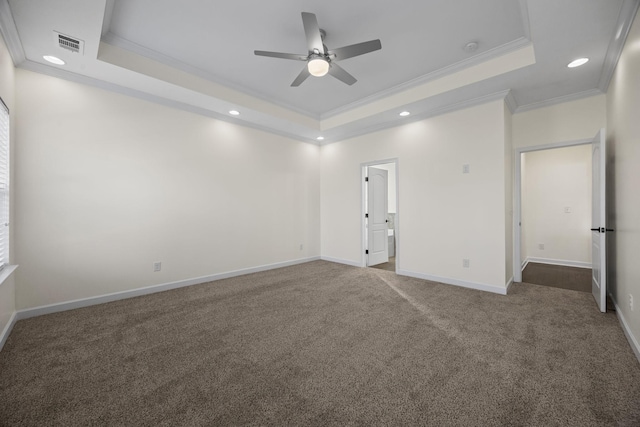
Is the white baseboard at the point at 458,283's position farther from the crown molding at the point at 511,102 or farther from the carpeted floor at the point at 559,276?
the crown molding at the point at 511,102

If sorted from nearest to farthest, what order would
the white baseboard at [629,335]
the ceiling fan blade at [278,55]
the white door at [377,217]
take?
1. the white baseboard at [629,335]
2. the ceiling fan blade at [278,55]
3. the white door at [377,217]

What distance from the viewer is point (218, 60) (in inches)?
131

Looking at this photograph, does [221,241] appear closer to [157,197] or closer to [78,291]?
[157,197]

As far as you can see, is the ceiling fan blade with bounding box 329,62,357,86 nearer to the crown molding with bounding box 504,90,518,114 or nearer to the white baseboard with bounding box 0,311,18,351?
the crown molding with bounding box 504,90,518,114

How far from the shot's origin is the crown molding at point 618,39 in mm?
2113

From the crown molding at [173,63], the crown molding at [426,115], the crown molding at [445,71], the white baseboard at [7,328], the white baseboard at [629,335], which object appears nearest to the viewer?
the white baseboard at [629,335]

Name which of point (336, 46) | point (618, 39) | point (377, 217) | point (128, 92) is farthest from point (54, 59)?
point (618, 39)

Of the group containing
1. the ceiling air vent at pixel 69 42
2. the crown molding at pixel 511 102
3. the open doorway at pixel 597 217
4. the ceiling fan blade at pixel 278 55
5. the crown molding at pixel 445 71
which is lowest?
the open doorway at pixel 597 217

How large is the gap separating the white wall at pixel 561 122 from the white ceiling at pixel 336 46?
0.47 ft

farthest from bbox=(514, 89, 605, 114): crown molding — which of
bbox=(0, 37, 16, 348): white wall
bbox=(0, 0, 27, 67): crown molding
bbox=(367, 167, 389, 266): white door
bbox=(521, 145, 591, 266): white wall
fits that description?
bbox=(0, 37, 16, 348): white wall

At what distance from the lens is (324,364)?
6.68ft

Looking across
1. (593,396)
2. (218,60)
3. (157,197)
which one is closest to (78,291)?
(157,197)

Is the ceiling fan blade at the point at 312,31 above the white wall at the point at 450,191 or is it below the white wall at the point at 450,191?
above

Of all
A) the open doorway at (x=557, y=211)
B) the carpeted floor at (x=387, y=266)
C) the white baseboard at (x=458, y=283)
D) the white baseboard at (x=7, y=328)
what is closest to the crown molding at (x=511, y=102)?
the open doorway at (x=557, y=211)
